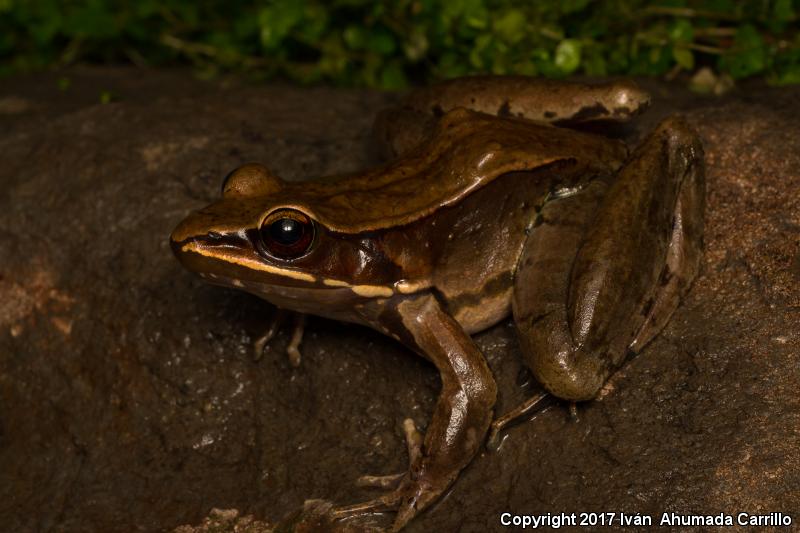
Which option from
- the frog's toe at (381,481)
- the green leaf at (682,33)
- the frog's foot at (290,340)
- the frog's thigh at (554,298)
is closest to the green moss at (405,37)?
the green leaf at (682,33)

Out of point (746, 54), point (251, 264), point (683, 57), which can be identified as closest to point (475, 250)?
point (251, 264)

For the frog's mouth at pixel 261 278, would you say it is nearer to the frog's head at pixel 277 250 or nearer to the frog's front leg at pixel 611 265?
the frog's head at pixel 277 250

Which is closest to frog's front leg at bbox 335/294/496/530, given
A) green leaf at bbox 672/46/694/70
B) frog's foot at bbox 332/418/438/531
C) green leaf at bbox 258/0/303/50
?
frog's foot at bbox 332/418/438/531

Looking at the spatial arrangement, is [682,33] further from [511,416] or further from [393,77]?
[511,416]

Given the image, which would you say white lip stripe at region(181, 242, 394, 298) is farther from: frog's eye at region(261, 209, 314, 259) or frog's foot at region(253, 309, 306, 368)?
frog's foot at region(253, 309, 306, 368)

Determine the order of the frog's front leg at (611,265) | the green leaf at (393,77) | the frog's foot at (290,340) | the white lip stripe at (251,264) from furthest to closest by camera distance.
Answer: the green leaf at (393,77), the frog's foot at (290,340), the frog's front leg at (611,265), the white lip stripe at (251,264)
